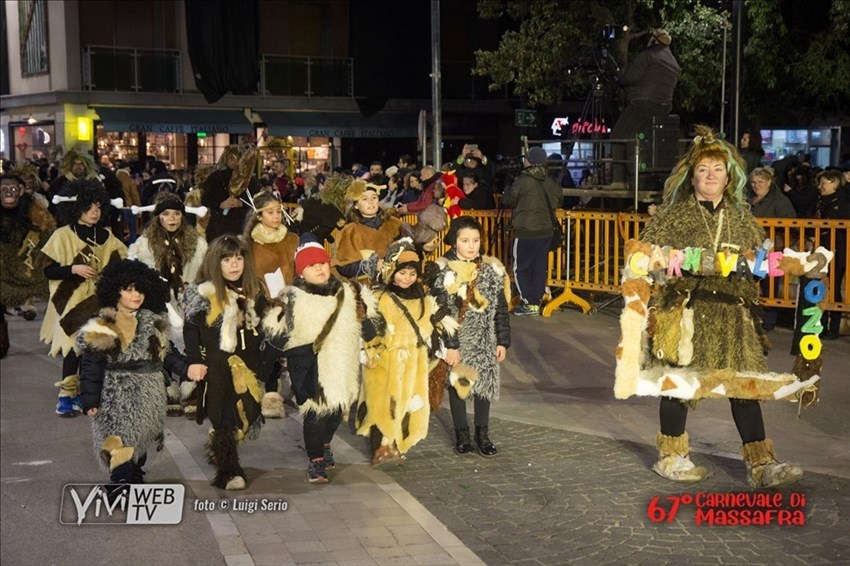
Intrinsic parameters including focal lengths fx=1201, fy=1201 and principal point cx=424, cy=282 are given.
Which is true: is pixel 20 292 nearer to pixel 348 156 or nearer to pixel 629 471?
pixel 629 471

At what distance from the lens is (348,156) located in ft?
129

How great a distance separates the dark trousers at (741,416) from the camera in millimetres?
6918

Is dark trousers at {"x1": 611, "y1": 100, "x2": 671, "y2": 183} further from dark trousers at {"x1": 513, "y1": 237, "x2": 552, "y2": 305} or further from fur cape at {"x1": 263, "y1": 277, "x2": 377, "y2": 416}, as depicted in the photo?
fur cape at {"x1": 263, "y1": 277, "x2": 377, "y2": 416}

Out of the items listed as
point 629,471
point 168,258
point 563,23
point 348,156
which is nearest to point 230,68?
point 348,156

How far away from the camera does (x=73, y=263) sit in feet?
30.2

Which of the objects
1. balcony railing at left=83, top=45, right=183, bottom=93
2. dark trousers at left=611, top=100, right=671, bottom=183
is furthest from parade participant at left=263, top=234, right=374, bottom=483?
balcony railing at left=83, top=45, right=183, bottom=93

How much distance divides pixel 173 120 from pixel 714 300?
97.5 feet

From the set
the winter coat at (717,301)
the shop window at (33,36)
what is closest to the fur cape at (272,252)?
the winter coat at (717,301)

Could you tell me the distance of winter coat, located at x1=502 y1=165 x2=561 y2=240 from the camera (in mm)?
14000

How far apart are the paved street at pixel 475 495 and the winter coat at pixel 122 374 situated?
534 millimetres

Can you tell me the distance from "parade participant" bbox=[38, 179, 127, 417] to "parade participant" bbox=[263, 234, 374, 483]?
8.12 feet

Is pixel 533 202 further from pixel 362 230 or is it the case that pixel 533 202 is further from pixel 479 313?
pixel 479 313

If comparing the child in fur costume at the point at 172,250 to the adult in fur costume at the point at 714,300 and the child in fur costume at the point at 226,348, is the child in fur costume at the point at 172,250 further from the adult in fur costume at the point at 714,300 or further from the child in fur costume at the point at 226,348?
the adult in fur costume at the point at 714,300
